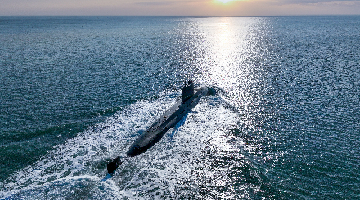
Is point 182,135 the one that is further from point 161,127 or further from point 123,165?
point 123,165

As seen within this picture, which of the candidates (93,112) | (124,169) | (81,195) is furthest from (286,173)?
(93,112)

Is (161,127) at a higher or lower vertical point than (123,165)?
higher

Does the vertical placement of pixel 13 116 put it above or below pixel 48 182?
above

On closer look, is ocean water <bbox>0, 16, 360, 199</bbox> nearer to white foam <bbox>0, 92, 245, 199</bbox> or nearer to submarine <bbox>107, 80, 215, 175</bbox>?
white foam <bbox>0, 92, 245, 199</bbox>

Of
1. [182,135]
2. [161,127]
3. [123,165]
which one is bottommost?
[123,165]

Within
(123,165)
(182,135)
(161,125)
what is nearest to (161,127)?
(161,125)

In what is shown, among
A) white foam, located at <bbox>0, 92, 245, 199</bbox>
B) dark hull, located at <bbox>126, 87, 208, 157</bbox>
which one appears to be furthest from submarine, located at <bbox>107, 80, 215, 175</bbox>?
white foam, located at <bbox>0, 92, 245, 199</bbox>

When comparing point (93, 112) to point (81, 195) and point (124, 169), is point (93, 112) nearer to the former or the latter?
point (124, 169)

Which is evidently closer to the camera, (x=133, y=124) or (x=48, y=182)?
(x=48, y=182)
